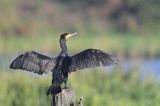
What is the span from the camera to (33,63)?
659cm

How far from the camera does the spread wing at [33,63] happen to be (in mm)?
6539

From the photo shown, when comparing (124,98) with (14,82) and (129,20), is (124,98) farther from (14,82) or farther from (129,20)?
(129,20)

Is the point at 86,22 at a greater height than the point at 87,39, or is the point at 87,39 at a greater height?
the point at 86,22

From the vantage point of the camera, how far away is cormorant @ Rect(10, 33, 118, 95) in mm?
6453

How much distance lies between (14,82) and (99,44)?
4.83 metres

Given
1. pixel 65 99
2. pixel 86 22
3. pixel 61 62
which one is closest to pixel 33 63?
pixel 61 62

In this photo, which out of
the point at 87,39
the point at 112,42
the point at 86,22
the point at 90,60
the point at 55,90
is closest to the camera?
the point at 55,90

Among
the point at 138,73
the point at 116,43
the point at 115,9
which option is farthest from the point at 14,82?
the point at 115,9

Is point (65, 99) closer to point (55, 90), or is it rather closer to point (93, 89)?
point (55, 90)

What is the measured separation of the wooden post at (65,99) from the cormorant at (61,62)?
0.53 meters

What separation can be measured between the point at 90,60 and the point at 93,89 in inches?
150

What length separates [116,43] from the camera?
2256cm

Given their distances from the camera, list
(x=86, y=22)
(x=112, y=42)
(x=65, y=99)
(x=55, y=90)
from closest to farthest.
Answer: (x=65, y=99), (x=55, y=90), (x=112, y=42), (x=86, y=22)

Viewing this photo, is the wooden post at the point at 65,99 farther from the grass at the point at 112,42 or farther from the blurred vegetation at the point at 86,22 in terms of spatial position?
the blurred vegetation at the point at 86,22
